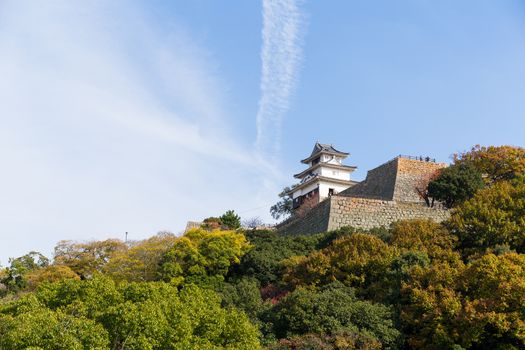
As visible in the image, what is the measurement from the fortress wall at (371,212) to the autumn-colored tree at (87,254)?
8.88 meters

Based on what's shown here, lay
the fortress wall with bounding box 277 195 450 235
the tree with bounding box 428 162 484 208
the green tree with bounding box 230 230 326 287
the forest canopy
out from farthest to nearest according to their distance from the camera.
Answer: the fortress wall with bounding box 277 195 450 235, the tree with bounding box 428 162 484 208, the green tree with bounding box 230 230 326 287, the forest canopy

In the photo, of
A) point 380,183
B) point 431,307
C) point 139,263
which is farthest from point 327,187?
point 431,307

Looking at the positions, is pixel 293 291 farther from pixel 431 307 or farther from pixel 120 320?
pixel 120 320

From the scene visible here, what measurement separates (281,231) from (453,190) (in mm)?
9230

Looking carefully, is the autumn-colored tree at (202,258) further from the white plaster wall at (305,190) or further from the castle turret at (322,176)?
the white plaster wall at (305,190)

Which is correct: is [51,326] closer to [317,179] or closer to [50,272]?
[50,272]

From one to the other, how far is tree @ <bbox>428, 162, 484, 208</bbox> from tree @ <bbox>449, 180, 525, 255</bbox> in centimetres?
480

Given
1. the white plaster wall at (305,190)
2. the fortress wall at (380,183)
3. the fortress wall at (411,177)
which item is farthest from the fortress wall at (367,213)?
the white plaster wall at (305,190)

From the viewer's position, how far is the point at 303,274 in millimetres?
19969

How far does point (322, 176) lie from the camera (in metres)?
40.8

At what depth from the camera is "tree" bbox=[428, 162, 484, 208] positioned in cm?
2761

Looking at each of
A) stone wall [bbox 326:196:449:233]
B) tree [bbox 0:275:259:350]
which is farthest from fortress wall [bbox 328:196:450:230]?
tree [bbox 0:275:259:350]

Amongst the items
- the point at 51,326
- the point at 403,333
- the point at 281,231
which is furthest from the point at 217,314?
the point at 281,231

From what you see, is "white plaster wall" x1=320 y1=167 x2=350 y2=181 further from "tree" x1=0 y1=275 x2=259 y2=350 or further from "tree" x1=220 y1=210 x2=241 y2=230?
"tree" x1=0 y1=275 x2=259 y2=350
